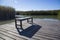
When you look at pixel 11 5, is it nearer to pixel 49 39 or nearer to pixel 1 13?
pixel 1 13

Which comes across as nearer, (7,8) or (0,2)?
(0,2)

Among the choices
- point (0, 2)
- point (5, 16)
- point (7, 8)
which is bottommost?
point (5, 16)

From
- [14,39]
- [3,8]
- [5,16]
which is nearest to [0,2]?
[3,8]

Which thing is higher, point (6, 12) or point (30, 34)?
point (6, 12)

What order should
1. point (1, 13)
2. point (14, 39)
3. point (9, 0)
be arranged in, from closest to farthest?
1. point (14, 39)
2. point (1, 13)
3. point (9, 0)

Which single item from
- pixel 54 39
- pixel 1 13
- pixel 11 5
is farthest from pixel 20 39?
pixel 11 5

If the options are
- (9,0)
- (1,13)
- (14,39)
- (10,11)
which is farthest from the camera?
(10,11)

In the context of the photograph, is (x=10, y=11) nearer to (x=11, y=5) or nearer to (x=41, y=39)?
(x=11, y=5)

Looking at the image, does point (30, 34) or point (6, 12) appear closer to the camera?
point (30, 34)

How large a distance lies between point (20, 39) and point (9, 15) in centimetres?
1129

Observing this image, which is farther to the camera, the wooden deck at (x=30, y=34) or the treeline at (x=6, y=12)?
the treeline at (x=6, y=12)

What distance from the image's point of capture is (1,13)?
39.3 feet

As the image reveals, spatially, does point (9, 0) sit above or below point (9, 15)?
above

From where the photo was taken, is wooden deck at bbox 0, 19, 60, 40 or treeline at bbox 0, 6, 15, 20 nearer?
wooden deck at bbox 0, 19, 60, 40
